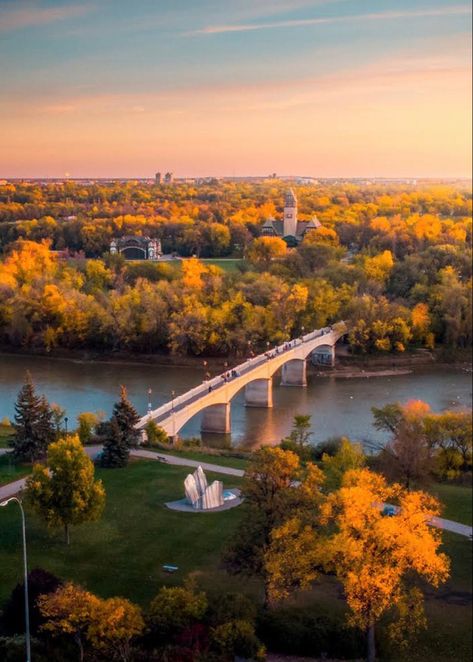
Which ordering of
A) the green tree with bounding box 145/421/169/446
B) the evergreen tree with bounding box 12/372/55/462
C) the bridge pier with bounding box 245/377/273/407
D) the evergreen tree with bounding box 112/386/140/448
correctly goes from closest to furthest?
the evergreen tree with bounding box 12/372/55/462
the evergreen tree with bounding box 112/386/140/448
the green tree with bounding box 145/421/169/446
the bridge pier with bounding box 245/377/273/407

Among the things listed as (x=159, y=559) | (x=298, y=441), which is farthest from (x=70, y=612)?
(x=298, y=441)

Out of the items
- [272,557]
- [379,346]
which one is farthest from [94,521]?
[379,346]

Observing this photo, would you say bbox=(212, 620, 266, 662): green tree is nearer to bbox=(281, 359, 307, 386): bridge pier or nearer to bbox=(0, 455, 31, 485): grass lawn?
bbox=(0, 455, 31, 485): grass lawn

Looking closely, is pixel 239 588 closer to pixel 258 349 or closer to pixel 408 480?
pixel 408 480

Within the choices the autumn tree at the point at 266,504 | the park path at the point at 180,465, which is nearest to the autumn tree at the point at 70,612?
the autumn tree at the point at 266,504

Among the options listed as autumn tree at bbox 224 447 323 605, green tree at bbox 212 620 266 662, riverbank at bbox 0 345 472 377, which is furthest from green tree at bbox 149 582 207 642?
riverbank at bbox 0 345 472 377

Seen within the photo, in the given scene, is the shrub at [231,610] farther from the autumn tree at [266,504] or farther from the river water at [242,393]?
the river water at [242,393]
